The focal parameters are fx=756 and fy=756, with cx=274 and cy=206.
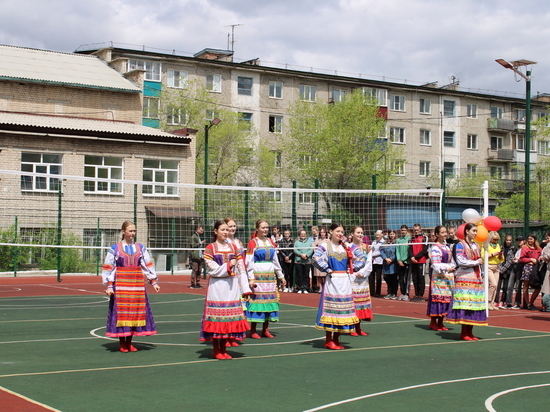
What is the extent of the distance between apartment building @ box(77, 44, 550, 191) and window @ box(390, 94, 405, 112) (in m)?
0.08

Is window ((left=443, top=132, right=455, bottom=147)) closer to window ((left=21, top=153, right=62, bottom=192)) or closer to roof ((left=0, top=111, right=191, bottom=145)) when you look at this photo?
roof ((left=0, top=111, right=191, bottom=145))

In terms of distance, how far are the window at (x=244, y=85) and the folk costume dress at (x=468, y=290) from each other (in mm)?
45451

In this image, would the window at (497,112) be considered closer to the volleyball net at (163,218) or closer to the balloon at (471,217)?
the volleyball net at (163,218)

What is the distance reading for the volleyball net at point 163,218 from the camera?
24.0 m

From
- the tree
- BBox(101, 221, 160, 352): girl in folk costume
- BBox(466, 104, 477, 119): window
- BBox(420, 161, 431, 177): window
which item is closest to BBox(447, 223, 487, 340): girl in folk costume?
BBox(101, 221, 160, 352): girl in folk costume

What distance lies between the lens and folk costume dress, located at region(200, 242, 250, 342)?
34.0 ft

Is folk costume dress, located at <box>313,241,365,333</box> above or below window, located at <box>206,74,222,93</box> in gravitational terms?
below

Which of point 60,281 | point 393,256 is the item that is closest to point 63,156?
point 60,281

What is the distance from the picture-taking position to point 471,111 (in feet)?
221

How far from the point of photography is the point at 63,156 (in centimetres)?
3884

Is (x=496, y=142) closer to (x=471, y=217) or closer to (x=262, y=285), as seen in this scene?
(x=471, y=217)

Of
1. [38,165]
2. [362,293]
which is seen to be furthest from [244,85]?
[362,293]

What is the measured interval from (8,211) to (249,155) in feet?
76.2

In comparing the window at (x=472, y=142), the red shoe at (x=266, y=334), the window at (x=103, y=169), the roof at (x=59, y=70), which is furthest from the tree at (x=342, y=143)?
the red shoe at (x=266, y=334)
